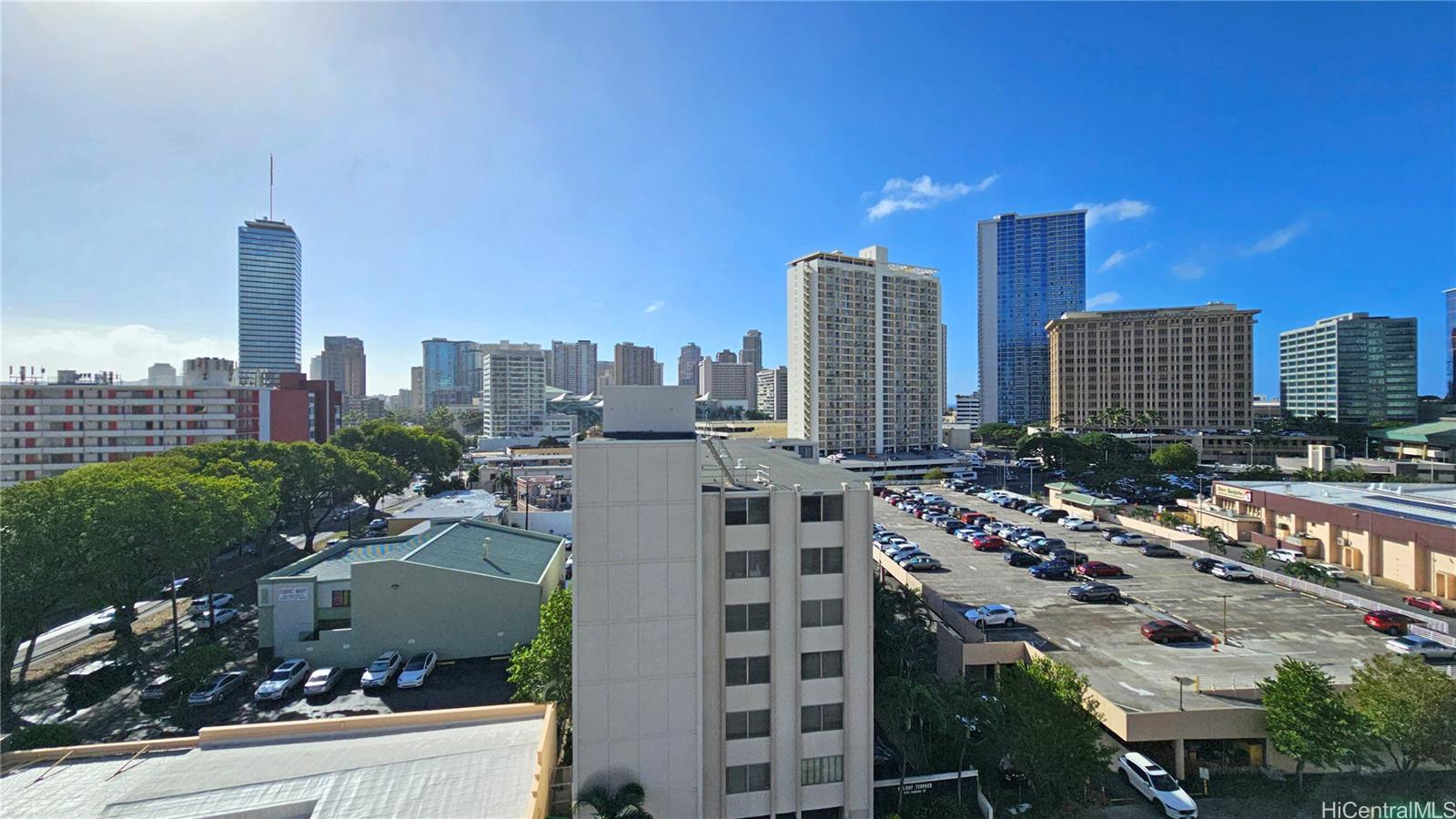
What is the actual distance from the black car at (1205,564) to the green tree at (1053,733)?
68.0 feet

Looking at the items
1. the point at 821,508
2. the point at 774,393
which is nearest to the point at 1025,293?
the point at 774,393

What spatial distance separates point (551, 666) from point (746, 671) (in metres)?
6.13

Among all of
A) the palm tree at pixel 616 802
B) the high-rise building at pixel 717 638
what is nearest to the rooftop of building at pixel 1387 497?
the high-rise building at pixel 717 638

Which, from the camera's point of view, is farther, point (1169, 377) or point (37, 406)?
point (1169, 377)

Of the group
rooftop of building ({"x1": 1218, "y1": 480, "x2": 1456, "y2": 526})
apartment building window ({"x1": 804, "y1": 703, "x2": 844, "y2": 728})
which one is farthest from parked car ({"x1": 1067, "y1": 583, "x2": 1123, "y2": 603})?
apartment building window ({"x1": 804, "y1": 703, "x2": 844, "y2": 728})

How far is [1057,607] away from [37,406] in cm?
7496

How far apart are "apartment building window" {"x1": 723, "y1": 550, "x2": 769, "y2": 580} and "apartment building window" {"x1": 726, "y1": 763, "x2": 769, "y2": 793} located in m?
4.87

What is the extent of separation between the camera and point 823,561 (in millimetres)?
15383

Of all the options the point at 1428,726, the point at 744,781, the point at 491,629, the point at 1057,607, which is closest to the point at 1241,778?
the point at 1428,726

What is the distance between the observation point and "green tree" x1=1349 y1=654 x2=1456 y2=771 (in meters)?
14.1

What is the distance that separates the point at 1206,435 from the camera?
8456 centimetres

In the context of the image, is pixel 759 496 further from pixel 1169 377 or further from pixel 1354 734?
pixel 1169 377

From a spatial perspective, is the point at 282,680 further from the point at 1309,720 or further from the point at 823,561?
the point at 1309,720

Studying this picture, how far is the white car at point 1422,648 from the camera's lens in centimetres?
2012
